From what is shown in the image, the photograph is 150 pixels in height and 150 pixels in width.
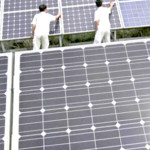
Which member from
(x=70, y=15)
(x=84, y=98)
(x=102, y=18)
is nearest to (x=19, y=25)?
(x=70, y=15)

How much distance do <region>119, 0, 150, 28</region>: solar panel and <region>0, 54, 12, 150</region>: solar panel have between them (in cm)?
477

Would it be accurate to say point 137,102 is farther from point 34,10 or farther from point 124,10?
point 34,10

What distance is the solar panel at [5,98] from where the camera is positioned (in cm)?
654

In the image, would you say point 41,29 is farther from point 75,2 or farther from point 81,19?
point 75,2

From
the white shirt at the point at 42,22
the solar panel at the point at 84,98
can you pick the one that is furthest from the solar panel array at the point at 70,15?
the solar panel at the point at 84,98

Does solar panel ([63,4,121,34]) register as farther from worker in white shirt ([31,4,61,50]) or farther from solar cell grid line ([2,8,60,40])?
worker in white shirt ([31,4,61,50])

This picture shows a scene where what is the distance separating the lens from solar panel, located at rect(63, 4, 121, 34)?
1033 centimetres

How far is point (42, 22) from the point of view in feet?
32.1

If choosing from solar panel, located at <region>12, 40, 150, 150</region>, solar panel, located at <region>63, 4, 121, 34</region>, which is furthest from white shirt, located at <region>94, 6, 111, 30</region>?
solar panel, located at <region>12, 40, 150, 150</region>

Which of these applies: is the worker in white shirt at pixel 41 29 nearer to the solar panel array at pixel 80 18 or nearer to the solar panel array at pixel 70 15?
the solar panel array at pixel 70 15

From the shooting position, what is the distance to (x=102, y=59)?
7648 millimetres

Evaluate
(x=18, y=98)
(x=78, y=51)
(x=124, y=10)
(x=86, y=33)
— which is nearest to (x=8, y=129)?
(x=18, y=98)

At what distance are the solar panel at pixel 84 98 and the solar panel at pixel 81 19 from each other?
2.63 metres

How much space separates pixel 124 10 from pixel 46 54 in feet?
14.8
